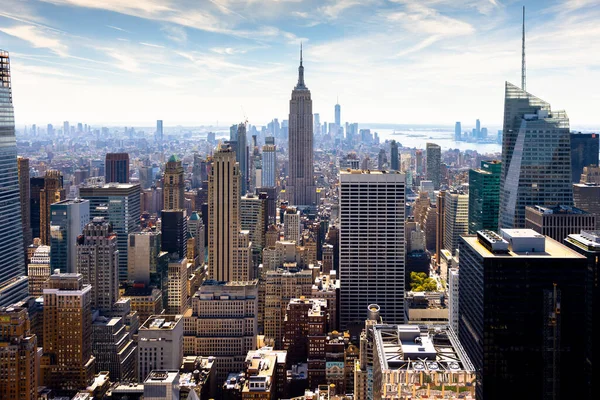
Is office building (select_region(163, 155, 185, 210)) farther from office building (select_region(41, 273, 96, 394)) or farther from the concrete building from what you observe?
office building (select_region(41, 273, 96, 394))

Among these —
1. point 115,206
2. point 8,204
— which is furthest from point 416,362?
point 115,206

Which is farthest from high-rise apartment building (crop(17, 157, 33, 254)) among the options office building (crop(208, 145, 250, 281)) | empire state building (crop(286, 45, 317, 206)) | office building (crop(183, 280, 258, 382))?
empire state building (crop(286, 45, 317, 206))

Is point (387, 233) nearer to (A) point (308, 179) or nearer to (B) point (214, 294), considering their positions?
A: (B) point (214, 294)

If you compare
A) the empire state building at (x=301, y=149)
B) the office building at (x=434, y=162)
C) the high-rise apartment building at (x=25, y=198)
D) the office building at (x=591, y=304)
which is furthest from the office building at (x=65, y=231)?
the office building at (x=434, y=162)

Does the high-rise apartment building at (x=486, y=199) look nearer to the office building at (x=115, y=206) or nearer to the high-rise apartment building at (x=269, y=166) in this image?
the office building at (x=115, y=206)

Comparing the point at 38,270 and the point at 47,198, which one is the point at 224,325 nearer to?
the point at 38,270

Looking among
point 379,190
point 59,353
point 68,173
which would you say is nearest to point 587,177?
point 379,190
